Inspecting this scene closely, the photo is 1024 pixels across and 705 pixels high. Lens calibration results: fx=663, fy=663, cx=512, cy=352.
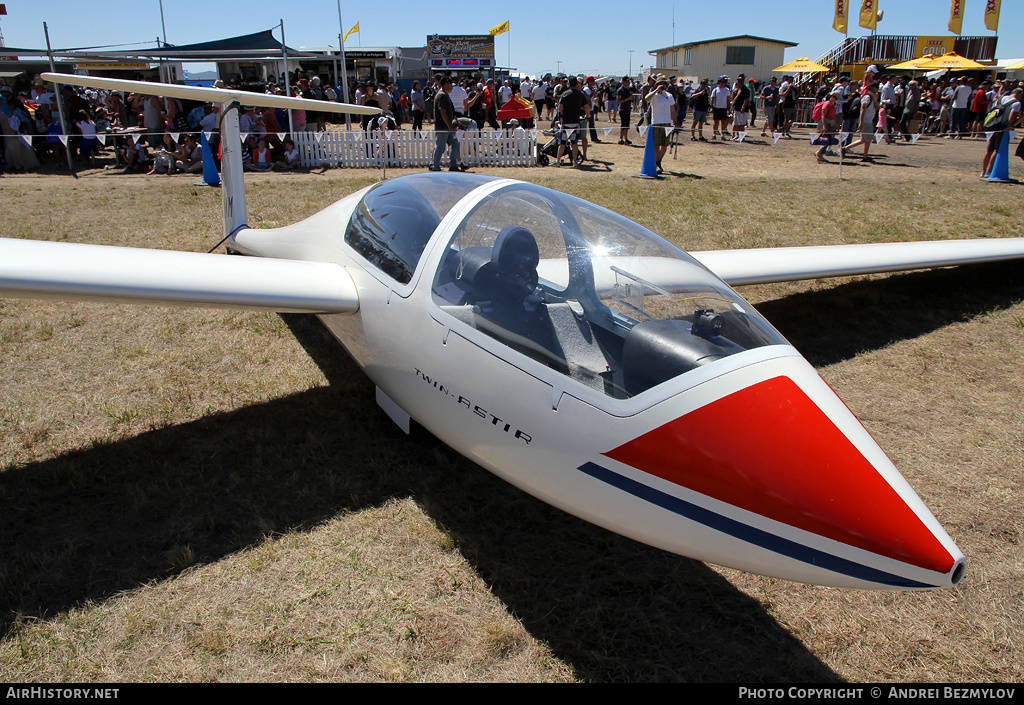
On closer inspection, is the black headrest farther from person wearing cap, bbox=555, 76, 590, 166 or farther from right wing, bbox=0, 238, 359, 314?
person wearing cap, bbox=555, 76, 590, 166

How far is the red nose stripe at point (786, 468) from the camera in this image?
230cm

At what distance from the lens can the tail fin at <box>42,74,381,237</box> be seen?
6.25 m

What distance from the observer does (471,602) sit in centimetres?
325

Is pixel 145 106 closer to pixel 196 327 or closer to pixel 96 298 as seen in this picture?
pixel 196 327

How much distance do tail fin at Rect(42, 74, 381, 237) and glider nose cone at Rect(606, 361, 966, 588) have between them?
5.08 m

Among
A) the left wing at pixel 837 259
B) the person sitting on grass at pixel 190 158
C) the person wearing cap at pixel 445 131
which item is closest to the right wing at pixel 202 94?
the left wing at pixel 837 259

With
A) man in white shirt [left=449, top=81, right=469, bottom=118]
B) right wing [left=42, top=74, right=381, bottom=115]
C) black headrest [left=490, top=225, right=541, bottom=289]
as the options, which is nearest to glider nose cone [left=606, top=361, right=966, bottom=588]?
black headrest [left=490, top=225, right=541, bottom=289]

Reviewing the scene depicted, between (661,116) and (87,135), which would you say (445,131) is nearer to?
(661,116)

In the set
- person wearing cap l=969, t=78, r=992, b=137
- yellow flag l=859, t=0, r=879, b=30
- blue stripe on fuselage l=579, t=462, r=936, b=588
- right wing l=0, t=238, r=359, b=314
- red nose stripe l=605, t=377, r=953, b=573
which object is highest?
yellow flag l=859, t=0, r=879, b=30

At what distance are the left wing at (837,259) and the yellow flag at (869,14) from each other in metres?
50.6

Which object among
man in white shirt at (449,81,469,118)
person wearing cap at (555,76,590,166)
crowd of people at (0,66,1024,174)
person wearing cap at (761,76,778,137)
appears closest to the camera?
crowd of people at (0,66,1024,174)

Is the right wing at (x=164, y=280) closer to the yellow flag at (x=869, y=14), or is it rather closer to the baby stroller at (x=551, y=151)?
the baby stroller at (x=551, y=151)

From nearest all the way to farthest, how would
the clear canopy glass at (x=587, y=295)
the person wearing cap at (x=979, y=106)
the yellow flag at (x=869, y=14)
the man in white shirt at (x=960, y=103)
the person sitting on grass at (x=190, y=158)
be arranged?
the clear canopy glass at (x=587, y=295), the person sitting on grass at (x=190, y=158), the man in white shirt at (x=960, y=103), the person wearing cap at (x=979, y=106), the yellow flag at (x=869, y=14)

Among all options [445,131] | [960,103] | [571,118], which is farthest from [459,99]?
[960,103]
